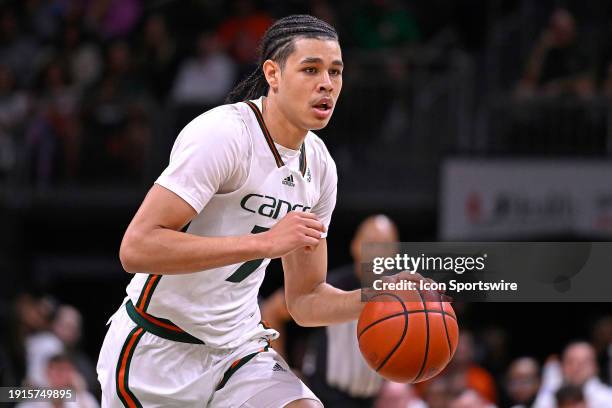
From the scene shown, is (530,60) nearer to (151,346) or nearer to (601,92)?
(601,92)

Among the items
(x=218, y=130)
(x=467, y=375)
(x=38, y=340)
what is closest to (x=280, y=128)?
(x=218, y=130)

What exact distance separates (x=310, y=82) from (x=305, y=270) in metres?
0.91

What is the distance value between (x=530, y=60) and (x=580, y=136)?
41.1 inches

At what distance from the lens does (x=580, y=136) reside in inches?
420

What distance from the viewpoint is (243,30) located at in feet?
40.6

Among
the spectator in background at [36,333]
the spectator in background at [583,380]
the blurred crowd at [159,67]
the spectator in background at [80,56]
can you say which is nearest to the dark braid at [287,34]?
the spectator in background at [583,380]

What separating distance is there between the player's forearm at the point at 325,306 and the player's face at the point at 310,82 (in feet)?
2.50

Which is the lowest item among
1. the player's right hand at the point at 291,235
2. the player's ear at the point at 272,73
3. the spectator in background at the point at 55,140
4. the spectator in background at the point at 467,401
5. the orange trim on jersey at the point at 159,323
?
the spectator in background at the point at 467,401

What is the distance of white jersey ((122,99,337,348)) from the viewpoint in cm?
437

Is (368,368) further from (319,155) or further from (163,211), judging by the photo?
(163,211)

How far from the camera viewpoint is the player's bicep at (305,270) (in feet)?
16.3

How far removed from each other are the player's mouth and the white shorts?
100 cm

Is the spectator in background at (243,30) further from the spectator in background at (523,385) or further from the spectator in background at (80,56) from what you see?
the spectator in background at (523,385)

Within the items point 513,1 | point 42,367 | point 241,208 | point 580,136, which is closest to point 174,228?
point 241,208
